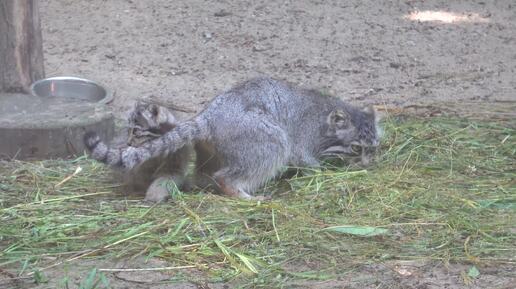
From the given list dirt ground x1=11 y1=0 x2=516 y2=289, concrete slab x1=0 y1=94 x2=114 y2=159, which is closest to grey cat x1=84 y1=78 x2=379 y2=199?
concrete slab x1=0 y1=94 x2=114 y2=159

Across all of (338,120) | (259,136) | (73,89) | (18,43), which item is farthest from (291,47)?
(259,136)

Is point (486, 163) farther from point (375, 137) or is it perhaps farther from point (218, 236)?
point (218, 236)

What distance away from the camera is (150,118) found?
711 cm

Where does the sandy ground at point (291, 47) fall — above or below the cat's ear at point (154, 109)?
below

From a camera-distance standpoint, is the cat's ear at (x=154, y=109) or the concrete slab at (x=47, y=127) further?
the concrete slab at (x=47, y=127)

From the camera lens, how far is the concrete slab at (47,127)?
7.94 metres

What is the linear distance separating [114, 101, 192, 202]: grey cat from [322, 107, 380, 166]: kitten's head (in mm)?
1395

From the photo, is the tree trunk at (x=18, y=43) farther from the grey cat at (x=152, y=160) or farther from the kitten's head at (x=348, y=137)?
the kitten's head at (x=348, y=137)

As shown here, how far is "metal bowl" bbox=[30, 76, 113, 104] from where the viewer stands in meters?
9.66

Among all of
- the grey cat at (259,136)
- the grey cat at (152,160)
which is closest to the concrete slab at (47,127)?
the grey cat at (152,160)

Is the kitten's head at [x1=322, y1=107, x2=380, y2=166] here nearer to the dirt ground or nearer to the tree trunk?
the dirt ground

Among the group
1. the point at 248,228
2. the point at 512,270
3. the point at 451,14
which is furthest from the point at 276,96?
the point at 451,14

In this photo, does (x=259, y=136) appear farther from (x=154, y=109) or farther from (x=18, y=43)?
(x=18, y=43)

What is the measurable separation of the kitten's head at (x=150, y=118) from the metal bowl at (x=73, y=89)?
2.54 m
